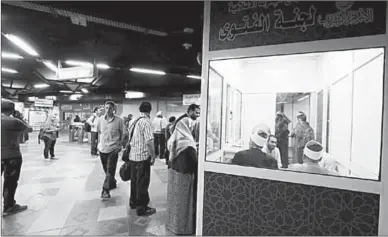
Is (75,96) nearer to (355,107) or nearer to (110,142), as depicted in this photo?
(110,142)

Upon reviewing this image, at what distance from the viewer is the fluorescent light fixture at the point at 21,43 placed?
4880 mm

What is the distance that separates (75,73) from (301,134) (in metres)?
6.98

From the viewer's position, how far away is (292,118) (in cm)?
257

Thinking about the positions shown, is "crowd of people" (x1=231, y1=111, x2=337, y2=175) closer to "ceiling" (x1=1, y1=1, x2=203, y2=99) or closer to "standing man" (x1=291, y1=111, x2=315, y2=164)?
"standing man" (x1=291, y1=111, x2=315, y2=164)

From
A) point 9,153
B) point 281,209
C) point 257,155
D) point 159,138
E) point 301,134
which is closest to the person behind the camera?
point 281,209

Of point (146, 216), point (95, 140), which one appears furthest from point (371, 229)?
point (95, 140)

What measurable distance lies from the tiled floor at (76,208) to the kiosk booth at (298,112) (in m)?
1.07

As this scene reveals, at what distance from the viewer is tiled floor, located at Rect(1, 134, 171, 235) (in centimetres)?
280

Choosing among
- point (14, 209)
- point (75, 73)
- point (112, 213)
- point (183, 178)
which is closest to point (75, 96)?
point (75, 73)

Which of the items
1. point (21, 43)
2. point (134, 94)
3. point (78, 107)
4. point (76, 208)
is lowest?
point (76, 208)

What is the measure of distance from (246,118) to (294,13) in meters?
1.32

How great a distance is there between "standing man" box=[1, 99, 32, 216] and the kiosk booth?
2671 millimetres

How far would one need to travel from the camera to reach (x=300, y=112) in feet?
8.52

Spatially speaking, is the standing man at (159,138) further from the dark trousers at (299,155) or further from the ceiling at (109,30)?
the dark trousers at (299,155)
